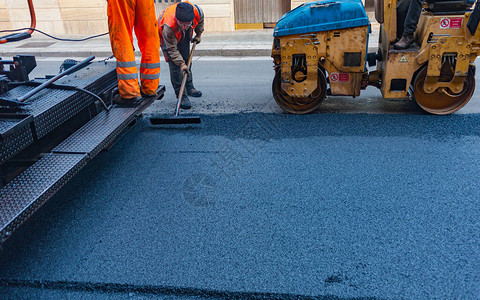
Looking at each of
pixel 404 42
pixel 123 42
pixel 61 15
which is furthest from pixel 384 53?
pixel 61 15

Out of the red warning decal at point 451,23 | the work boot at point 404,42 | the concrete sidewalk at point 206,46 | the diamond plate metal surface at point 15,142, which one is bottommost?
the concrete sidewalk at point 206,46

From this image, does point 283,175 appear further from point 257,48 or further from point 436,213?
point 257,48

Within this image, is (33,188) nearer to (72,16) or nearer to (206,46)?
(206,46)

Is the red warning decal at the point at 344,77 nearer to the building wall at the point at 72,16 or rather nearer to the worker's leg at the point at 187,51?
the worker's leg at the point at 187,51

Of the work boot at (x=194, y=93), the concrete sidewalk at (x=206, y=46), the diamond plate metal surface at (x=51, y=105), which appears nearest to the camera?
the diamond plate metal surface at (x=51, y=105)

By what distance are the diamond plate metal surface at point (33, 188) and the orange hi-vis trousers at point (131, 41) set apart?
1437 mm

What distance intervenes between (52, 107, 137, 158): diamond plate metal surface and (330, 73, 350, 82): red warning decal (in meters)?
2.38

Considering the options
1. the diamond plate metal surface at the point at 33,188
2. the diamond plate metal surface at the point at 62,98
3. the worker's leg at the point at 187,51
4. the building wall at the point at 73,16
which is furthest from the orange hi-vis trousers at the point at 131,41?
the building wall at the point at 73,16

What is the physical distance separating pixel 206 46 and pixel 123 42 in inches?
236

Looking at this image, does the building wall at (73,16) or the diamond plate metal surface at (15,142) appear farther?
the building wall at (73,16)

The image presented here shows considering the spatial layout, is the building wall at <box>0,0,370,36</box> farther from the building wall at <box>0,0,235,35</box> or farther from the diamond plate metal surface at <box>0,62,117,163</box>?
the diamond plate metal surface at <box>0,62,117,163</box>

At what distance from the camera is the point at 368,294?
7.79 feet

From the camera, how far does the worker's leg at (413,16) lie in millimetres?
4527

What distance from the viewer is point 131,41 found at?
438cm
